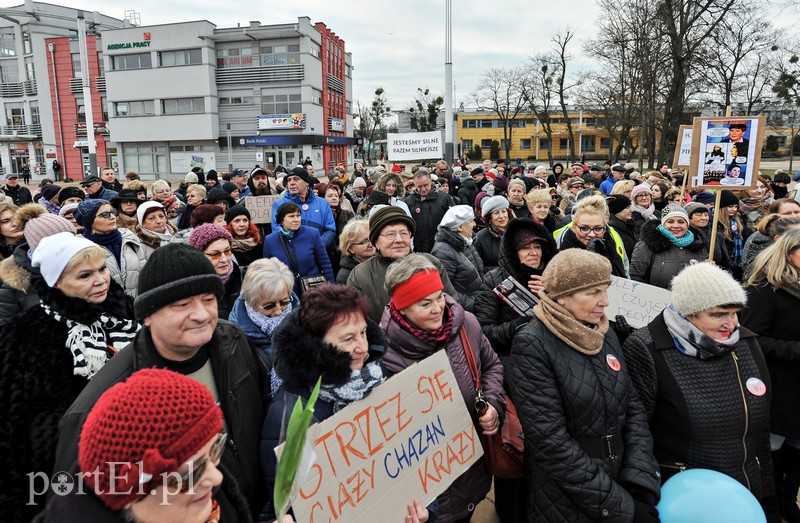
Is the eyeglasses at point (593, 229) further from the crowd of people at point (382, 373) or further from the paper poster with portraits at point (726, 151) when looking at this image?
the paper poster with portraits at point (726, 151)

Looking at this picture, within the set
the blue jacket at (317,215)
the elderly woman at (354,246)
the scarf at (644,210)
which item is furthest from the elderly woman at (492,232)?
the scarf at (644,210)

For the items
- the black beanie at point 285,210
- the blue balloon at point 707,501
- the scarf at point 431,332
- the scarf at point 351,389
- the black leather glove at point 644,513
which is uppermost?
the black beanie at point 285,210

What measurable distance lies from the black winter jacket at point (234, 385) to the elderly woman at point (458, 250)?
2200 millimetres

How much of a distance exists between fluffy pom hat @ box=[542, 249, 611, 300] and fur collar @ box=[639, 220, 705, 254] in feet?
8.89

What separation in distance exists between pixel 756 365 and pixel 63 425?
3085mm

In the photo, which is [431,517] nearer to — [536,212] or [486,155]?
[536,212]

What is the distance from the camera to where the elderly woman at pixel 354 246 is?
466cm

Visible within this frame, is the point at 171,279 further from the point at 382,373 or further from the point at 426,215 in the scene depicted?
the point at 426,215

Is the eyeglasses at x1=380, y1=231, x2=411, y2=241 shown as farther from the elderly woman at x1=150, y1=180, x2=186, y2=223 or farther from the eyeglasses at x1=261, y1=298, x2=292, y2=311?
the elderly woman at x1=150, y1=180, x2=186, y2=223

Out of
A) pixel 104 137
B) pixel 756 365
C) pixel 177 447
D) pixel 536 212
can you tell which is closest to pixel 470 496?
pixel 756 365

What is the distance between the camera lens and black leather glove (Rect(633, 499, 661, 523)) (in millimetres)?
2264

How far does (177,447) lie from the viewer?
1183 millimetres

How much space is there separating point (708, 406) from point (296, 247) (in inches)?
155

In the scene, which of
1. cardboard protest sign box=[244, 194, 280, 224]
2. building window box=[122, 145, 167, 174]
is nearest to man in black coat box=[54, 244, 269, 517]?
cardboard protest sign box=[244, 194, 280, 224]
